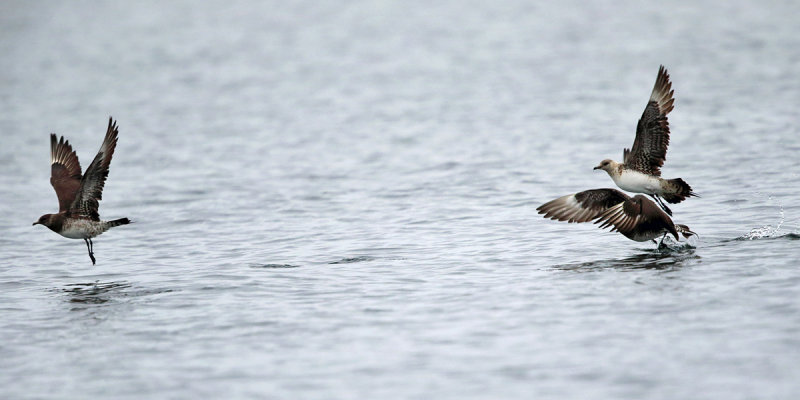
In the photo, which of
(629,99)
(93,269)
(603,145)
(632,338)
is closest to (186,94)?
(629,99)

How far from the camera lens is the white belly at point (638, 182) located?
44.4 ft

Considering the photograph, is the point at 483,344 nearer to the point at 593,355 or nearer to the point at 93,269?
the point at 593,355

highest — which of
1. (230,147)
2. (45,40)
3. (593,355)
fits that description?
(45,40)

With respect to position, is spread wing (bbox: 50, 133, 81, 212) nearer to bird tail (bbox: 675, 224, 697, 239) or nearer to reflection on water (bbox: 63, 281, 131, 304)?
reflection on water (bbox: 63, 281, 131, 304)

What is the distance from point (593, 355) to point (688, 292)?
2213mm

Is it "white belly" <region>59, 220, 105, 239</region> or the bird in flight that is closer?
the bird in flight

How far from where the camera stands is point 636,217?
13.3 m

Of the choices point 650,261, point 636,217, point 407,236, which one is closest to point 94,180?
point 407,236

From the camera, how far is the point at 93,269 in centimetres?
1474

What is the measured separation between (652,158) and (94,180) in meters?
7.25

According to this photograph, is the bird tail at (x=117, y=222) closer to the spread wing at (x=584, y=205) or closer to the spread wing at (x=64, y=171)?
the spread wing at (x=64, y=171)

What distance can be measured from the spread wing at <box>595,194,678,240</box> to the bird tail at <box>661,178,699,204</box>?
0.35 m

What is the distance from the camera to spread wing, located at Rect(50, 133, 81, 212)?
14648mm

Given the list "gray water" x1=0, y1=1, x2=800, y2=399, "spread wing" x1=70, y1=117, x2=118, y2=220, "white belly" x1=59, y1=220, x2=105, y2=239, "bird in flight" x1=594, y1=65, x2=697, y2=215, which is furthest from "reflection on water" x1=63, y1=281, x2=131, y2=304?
"bird in flight" x1=594, y1=65, x2=697, y2=215
